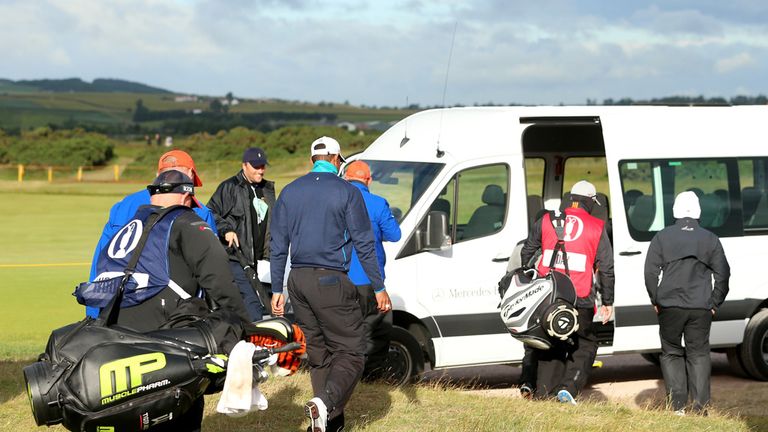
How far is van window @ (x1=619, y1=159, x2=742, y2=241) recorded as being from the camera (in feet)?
34.9

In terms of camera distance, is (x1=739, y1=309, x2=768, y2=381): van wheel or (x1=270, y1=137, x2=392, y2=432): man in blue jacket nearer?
(x1=270, y1=137, x2=392, y2=432): man in blue jacket

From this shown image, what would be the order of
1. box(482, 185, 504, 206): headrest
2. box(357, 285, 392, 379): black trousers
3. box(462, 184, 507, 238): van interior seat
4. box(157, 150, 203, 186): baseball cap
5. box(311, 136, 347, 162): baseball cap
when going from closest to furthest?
1. box(157, 150, 203, 186): baseball cap
2. box(311, 136, 347, 162): baseball cap
3. box(357, 285, 392, 379): black trousers
4. box(462, 184, 507, 238): van interior seat
5. box(482, 185, 504, 206): headrest

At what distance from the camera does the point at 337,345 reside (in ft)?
23.2

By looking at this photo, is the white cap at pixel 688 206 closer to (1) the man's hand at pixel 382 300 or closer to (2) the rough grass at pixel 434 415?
(2) the rough grass at pixel 434 415

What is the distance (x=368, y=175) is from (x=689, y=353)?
287 cm

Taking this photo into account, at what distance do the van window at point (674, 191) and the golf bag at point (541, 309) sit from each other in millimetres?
2178

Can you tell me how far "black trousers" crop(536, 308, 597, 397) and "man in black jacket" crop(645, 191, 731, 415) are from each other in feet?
1.96

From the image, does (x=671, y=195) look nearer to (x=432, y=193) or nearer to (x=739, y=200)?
(x=739, y=200)

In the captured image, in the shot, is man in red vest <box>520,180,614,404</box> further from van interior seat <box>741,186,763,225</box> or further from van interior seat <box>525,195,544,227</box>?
van interior seat <box>741,186,763,225</box>

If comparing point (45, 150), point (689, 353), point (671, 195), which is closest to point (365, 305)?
point (689, 353)

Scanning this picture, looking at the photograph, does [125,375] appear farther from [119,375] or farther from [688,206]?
[688,206]

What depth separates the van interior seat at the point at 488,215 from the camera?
1013 cm

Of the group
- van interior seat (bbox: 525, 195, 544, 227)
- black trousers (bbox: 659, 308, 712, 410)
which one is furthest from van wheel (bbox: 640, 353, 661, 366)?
black trousers (bbox: 659, 308, 712, 410)

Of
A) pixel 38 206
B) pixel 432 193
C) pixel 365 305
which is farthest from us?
pixel 38 206
